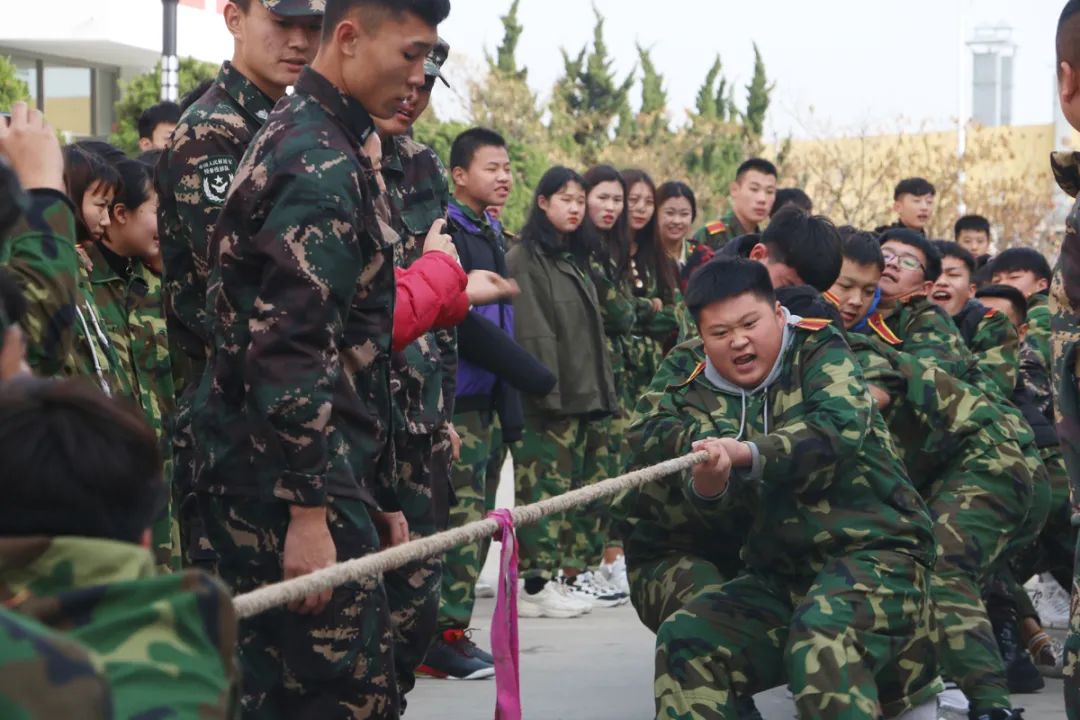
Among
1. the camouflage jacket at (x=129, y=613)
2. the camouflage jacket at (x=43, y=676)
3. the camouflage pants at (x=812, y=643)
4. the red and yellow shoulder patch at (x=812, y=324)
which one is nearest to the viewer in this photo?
the camouflage jacket at (x=43, y=676)

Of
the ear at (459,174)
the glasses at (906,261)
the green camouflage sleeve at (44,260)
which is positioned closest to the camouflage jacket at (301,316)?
the green camouflage sleeve at (44,260)

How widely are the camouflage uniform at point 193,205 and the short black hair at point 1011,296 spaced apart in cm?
493

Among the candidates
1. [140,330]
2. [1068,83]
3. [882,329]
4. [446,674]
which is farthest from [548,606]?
[1068,83]

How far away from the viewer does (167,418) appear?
5352mm

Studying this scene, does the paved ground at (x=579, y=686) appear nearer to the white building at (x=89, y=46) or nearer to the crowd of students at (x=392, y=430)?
the crowd of students at (x=392, y=430)

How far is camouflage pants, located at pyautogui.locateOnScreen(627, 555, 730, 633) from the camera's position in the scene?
5.21m

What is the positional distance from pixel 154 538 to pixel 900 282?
3.07 m

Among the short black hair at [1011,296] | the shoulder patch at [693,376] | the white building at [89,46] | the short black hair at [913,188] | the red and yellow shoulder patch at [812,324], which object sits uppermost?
the white building at [89,46]

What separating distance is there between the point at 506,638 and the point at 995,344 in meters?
4.17

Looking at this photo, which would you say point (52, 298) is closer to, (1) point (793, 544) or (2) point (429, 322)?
(2) point (429, 322)

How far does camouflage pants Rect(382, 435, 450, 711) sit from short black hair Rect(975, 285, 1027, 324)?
4531 millimetres

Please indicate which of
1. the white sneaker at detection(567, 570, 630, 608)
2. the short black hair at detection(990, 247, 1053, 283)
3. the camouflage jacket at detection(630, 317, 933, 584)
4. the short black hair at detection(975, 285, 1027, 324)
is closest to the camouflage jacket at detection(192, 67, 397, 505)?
the camouflage jacket at detection(630, 317, 933, 584)

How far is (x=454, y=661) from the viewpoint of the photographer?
261 inches

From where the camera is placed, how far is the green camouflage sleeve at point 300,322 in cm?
348
